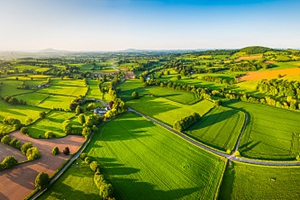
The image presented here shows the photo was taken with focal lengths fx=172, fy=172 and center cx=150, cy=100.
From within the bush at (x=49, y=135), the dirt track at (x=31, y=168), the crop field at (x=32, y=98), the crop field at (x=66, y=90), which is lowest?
the dirt track at (x=31, y=168)

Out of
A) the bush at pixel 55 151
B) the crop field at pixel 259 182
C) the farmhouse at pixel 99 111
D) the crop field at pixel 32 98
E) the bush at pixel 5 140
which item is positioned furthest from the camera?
the crop field at pixel 32 98

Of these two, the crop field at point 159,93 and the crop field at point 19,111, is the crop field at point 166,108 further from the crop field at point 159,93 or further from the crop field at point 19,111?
the crop field at point 19,111

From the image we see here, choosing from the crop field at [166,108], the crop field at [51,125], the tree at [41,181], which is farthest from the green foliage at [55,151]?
the crop field at [166,108]

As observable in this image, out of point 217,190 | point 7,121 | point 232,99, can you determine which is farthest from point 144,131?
point 232,99

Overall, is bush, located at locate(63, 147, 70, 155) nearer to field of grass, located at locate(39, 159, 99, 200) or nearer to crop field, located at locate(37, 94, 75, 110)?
field of grass, located at locate(39, 159, 99, 200)

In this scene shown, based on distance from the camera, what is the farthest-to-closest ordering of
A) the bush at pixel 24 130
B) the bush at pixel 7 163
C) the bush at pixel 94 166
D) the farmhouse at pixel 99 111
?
the farmhouse at pixel 99 111 < the bush at pixel 24 130 < the bush at pixel 7 163 < the bush at pixel 94 166

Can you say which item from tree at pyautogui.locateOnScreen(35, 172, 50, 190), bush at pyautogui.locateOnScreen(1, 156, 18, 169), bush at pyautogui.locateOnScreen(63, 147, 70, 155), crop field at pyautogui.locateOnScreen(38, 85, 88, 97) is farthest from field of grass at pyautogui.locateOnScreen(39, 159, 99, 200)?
crop field at pyautogui.locateOnScreen(38, 85, 88, 97)

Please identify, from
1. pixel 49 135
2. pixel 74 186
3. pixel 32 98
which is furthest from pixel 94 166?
pixel 32 98

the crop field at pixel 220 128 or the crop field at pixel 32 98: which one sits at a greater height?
the crop field at pixel 32 98
